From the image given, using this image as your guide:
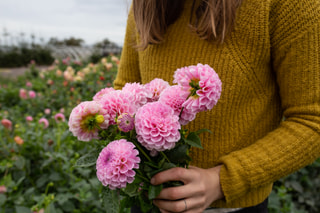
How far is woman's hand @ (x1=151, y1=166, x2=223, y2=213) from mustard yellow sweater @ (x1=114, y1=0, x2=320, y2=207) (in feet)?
0.23

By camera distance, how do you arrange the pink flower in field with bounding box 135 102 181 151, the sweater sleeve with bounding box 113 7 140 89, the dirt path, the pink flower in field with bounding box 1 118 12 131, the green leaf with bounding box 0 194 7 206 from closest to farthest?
the pink flower in field with bounding box 135 102 181 151, the sweater sleeve with bounding box 113 7 140 89, the green leaf with bounding box 0 194 7 206, the pink flower in field with bounding box 1 118 12 131, the dirt path

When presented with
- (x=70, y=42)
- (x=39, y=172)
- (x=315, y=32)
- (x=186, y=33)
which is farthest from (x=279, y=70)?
(x=70, y=42)

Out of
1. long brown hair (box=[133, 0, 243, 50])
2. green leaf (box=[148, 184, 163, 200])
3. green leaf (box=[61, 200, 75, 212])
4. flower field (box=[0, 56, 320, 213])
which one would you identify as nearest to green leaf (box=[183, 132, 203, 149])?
green leaf (box=[148, 184, 163, 200])

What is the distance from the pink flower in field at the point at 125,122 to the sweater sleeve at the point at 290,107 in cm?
29

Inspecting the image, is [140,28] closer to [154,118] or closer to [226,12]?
[226,12]

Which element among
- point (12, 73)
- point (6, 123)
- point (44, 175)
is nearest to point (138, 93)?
point (44, 175)

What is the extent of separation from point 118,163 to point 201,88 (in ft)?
0.65

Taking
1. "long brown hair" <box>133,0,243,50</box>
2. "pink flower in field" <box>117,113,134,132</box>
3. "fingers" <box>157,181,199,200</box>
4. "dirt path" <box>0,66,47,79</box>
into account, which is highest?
"long brown hair" <box>133,0,243,50</box>

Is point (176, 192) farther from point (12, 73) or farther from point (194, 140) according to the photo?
point (12, 73)

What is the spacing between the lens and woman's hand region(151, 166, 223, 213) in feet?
1.76

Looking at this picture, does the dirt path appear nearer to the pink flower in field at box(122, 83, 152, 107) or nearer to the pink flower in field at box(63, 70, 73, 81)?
the pink flower in field at box(63, 70, 73, 81)

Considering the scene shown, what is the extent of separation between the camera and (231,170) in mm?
647

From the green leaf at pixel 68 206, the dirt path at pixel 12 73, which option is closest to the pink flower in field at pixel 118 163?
the green leaf at pixel 68 206

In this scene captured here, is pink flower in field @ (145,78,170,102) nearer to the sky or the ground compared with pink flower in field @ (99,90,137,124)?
nearer to the sky
